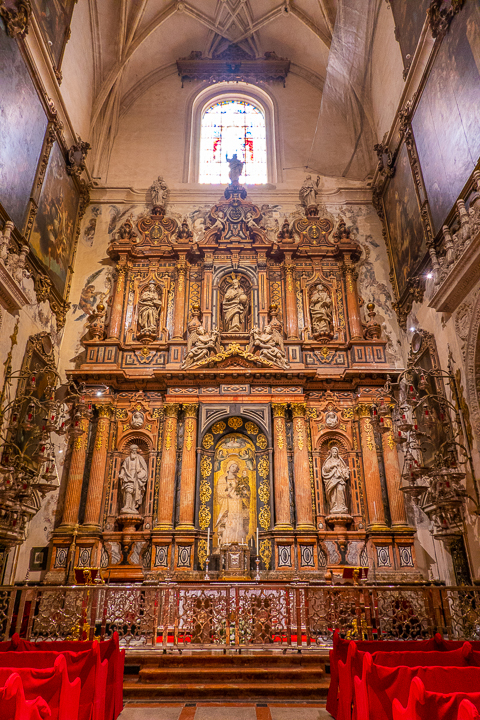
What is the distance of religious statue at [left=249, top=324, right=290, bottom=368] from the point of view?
13.6 m

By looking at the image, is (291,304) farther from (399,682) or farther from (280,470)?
(399,682)

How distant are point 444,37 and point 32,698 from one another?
1241 cm

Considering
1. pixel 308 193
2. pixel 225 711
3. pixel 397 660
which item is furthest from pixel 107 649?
pixel 308 193

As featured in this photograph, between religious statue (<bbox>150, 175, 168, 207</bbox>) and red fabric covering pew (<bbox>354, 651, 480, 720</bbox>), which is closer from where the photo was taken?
red fabric covering pew (<bbox>354, 651, 480, 720</bbox>)

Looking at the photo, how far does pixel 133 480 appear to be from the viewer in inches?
497

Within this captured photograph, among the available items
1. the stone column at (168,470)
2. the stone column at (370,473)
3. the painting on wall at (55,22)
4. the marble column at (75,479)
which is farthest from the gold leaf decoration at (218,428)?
the painting on wall at (55,22)

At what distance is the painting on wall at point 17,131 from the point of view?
33.7 ft

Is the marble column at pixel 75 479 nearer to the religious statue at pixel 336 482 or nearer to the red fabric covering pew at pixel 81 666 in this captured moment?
the religious statue at pixel 336 482

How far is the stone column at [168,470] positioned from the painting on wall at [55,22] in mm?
9481

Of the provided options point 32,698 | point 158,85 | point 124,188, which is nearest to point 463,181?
point 32,698

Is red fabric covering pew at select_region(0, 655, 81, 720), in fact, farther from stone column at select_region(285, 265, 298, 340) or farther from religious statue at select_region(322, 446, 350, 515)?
stone column at select_region(285, 265, 298, 340)

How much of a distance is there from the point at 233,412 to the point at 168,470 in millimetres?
2137

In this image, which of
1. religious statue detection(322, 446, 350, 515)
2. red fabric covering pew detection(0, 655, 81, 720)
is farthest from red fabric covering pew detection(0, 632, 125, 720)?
religious statue detection(322, 446, 350, 515)

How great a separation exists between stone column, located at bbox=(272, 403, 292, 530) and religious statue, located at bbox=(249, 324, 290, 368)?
1.21 m
